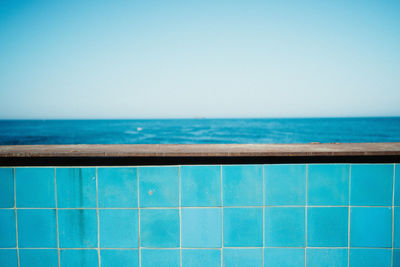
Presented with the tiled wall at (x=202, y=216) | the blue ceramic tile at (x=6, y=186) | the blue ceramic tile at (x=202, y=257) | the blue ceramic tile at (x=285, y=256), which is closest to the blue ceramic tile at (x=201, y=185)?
the tiled wall at (x=202, y=216)

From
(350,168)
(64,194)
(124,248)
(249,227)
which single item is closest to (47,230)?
(64,194)

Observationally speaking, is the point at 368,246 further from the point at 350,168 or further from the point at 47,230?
the point at 47,230

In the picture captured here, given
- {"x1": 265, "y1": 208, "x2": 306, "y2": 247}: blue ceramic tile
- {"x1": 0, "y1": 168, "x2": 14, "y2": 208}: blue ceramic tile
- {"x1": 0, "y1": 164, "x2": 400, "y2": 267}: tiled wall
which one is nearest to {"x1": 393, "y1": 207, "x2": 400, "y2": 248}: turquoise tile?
{"x1": 0, "y1": 164, "x2": 400, "y2": 267}: tiled wall

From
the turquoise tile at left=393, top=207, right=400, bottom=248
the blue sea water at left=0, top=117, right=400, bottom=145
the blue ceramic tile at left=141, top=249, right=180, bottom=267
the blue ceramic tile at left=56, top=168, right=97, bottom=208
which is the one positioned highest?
the blue ceramic tile at left=56, top=168, right=97, bottom=208

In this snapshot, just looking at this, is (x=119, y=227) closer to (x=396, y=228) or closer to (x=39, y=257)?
(x=39, y=257)

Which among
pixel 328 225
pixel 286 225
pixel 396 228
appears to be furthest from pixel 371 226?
pixel 286 225

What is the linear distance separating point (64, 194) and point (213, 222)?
949 mm

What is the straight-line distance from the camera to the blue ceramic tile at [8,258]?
142 centimetres

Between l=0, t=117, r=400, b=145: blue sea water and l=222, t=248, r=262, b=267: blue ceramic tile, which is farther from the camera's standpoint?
l=0, t=117, r=400, b=145: blue sea water

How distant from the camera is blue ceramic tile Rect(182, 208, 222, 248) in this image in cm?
139

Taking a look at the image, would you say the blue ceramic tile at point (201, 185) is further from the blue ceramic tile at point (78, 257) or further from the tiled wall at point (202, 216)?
the blue ceramic tile at point (78, 257)

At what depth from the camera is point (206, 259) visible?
4.63 ft

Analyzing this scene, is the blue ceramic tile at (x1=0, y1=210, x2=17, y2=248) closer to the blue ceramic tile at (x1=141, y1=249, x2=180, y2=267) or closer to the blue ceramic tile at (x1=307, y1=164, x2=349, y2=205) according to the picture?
the blue ceramic tile at (x1=141, y1=249, x2=180, y2=267)

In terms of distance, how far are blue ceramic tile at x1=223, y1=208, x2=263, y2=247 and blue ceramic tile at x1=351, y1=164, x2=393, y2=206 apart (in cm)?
60
